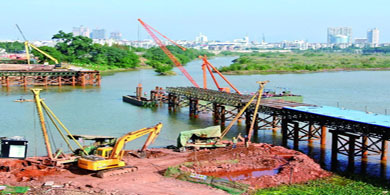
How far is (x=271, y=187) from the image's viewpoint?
30.0m

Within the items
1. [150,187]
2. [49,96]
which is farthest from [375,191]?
→ [49,96]

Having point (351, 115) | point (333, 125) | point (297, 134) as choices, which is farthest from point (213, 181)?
point (297, 134)

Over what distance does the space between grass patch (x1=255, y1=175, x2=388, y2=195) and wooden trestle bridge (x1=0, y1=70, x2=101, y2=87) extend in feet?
222

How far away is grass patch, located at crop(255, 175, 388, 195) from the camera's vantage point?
95.1ft

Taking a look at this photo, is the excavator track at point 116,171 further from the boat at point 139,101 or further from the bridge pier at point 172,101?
the boat at point 139,101

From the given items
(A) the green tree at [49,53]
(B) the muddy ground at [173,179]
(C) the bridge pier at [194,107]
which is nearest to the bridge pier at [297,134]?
(B) the muddy ground at [173,179]

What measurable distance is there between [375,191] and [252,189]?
628 centimetres

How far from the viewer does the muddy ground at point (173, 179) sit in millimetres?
28844

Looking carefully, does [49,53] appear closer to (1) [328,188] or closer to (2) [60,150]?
(2) [60,150]

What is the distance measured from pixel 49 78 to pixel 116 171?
67.2m

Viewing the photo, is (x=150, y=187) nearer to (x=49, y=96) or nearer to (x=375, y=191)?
(x=375, y=191)

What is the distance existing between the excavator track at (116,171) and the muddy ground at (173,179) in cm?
29

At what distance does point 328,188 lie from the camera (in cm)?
2975

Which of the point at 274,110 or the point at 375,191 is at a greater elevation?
the point at 274,110
